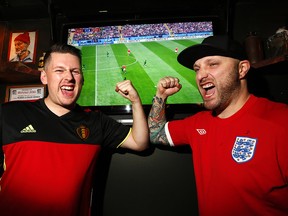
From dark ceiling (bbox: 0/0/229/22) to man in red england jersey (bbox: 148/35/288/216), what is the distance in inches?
32.2

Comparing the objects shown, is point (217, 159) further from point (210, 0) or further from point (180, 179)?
point (210, 0)

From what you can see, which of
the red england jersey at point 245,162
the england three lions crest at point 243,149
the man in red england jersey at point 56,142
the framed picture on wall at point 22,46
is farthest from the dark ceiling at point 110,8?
the england three lions crest at point 243,149

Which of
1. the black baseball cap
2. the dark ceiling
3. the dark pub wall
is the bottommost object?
the dark pub wall

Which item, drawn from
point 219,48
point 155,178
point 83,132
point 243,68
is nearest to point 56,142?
point 83,132

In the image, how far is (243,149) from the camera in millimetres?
1657

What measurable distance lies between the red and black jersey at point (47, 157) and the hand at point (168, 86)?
489 millimetres

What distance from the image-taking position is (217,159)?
1.76 m

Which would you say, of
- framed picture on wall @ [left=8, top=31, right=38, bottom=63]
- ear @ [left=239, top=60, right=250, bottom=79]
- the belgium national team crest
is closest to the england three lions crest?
ear @ [left=239, top=60, right=250, bottom=79]

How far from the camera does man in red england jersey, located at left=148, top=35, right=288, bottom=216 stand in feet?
5.03

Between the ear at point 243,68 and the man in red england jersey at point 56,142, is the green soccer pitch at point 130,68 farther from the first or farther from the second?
the ear at point 243,68

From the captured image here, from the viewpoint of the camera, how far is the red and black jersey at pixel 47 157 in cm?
169

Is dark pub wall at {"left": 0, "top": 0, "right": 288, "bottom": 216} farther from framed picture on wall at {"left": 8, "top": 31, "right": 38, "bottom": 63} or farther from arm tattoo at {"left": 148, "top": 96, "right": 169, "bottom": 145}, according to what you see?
framed picture on wall at {"left": 8, "top": 31, "right": 38, "bottom": 63}

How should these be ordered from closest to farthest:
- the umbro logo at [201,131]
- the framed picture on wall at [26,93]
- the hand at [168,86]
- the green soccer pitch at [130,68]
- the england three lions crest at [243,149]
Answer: the england three lions crest at [243,149]
the umbro logo at [201,131]
the hand at [168,86]
the green soccer pitch at [130,68]
the framed picture on wall at [26,93]

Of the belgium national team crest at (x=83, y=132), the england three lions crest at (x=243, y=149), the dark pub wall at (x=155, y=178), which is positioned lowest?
the dark pub wall at (x=155, y=178)
